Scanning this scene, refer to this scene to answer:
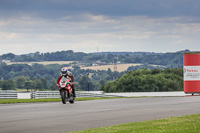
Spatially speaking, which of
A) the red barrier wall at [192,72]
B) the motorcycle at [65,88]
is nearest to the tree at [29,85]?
the red barrier wall at [192,72]

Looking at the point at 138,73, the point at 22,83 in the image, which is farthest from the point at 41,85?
the point at 138,73

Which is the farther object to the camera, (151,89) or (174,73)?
(174,73)

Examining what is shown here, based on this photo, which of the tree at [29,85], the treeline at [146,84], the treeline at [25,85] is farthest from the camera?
the tree at [29,85]

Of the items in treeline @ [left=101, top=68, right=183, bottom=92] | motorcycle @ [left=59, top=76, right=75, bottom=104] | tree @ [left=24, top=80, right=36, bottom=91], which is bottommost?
tree @ [left=24, top=80, right=36, bottom=91]

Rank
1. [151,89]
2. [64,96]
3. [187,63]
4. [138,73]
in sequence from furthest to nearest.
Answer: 1. [138,73]
2. [151,89]
3. [187,63]
4. [64,96]

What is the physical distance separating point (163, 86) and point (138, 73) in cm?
1756

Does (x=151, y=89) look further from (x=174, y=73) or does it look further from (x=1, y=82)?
(x=1, y=82)

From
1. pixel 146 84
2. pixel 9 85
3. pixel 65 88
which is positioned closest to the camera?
pixel 65 88

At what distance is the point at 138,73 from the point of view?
406 ft

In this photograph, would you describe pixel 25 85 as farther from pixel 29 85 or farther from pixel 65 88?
pixel 65 88

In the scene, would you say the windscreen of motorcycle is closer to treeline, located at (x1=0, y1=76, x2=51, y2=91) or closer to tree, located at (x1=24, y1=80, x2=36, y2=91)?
treeline, located at (x1=0, y1=76, x2=51, y2=91)

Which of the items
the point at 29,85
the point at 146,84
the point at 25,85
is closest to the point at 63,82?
the point at 146,84

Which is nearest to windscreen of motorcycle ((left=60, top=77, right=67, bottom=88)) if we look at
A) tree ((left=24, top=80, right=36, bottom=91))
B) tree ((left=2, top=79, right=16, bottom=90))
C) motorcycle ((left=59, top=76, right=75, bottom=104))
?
motorcycle ((left=59, top=76, right=75, bottom=104))

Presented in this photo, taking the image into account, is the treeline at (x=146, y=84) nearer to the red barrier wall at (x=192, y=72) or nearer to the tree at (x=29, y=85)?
the tree at (x=29, y=85)
